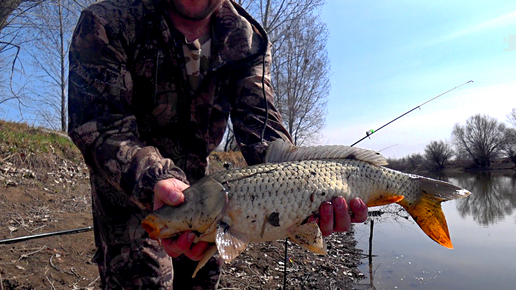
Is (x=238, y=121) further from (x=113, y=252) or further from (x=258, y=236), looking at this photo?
(x=113, y=252)

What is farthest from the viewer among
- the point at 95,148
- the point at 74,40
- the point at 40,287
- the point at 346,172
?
the point at 40,287

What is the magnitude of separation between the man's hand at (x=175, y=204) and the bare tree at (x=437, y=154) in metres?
47.4

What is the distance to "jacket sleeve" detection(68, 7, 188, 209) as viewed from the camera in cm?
200

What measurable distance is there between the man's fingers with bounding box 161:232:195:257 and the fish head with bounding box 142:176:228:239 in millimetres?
40

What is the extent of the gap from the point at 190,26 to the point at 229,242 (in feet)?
5.36

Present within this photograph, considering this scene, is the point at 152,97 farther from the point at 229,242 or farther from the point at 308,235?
the point at 308,235

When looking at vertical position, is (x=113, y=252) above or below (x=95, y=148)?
below

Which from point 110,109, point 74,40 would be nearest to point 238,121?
point 110,109

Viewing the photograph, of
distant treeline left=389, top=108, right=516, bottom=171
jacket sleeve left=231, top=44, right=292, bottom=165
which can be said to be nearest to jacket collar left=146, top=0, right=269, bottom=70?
jacket sleeve left=231, top=44, right=292, bottom=165

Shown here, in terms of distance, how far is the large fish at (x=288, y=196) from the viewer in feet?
6.59

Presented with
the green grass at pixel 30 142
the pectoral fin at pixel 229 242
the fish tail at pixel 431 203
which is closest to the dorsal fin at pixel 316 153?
the fish tail at pixel 431 203

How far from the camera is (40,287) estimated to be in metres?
3.76

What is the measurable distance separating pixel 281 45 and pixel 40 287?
64.6 feet

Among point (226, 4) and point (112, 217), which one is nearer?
point (112, 217)
